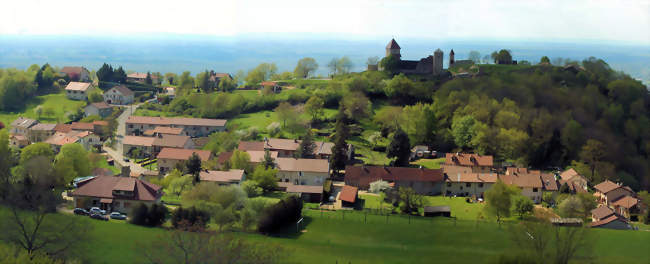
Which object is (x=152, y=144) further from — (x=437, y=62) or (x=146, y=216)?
(x=437, y=62)

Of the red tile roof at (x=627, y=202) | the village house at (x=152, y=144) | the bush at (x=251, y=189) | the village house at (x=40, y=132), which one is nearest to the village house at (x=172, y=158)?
the village house at (x=152, y=144)

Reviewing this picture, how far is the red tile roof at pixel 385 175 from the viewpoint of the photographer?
49156mm

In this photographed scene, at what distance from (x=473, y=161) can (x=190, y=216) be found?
103ft

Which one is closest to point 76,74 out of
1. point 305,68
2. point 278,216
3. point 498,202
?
point 305,68

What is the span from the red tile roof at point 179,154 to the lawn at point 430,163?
2144 centimetres

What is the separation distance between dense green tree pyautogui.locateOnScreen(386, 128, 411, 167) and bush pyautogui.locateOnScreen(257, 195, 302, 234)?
19656 millimetres

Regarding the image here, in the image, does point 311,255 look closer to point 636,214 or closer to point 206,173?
point 206,173

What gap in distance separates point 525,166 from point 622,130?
2366 cm

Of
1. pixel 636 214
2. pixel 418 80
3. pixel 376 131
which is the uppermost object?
pixel 418 80

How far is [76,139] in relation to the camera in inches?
2325

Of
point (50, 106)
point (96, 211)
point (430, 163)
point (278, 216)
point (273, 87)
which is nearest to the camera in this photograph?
point (278, 216)

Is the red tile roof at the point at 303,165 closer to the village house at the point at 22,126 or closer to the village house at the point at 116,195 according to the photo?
the village house at the point at 116,195

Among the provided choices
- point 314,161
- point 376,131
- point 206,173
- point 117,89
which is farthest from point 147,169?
point 117,89

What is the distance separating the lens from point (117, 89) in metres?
83.4
